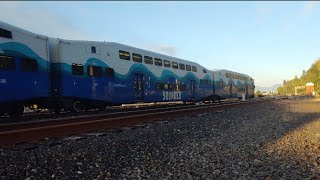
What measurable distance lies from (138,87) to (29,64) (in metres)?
8.96

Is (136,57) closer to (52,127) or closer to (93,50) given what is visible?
(93,50)

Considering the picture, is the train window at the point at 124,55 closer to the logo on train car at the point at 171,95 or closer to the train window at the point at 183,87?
the logo on train car at the point at 171,95

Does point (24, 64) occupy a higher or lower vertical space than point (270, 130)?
higher

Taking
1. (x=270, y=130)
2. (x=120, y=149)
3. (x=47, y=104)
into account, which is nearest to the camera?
(x=120, y=149)

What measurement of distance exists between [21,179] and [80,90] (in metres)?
13.3

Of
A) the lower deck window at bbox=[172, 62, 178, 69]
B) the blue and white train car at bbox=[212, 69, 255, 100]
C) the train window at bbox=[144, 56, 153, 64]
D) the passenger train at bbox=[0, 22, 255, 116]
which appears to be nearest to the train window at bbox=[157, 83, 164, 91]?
the passenger train at bbox=[0, 22, 255, 116]

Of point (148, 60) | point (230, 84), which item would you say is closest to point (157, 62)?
point (148, 60)

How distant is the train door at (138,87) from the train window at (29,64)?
26.7ft

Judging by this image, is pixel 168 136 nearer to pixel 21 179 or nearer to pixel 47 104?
pixel 21 179

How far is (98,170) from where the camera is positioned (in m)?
5.87

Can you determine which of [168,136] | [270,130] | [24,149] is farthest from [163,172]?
[270,130]

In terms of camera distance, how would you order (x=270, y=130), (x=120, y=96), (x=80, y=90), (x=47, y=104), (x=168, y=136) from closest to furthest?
(x=168, y=136)
(x=270, y=130)
(x=47, y=104)
(x=80, y=90)
(x=120, y=96)

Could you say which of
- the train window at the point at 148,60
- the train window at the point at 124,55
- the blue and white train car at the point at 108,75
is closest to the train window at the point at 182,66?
the blue and white train car at the point at 108,75

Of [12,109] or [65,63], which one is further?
[65,63]
